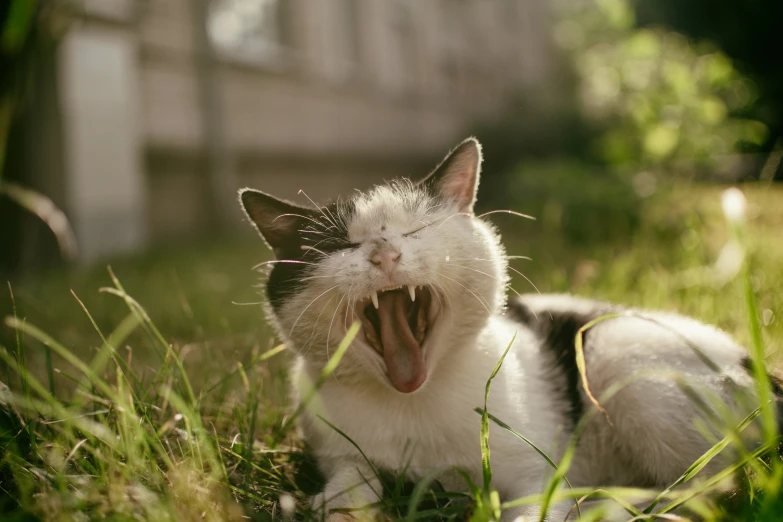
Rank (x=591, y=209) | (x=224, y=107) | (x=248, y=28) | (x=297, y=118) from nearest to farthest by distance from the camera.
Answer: (x=591, y=209) < (x=224, y=107) < (x=248, y=28) < (x=297, y=118)

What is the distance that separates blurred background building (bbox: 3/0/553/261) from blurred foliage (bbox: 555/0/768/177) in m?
4.09

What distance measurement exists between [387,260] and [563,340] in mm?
735

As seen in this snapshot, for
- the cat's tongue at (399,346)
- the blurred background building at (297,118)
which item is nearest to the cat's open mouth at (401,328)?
the cat's tongue at (399,346)

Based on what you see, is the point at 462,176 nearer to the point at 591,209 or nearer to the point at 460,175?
the point at 460,175

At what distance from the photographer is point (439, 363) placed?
1491mm

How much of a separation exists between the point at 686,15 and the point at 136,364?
657 centimetres

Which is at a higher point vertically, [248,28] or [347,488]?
[248,28]

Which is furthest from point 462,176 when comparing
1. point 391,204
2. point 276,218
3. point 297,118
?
point 297,118

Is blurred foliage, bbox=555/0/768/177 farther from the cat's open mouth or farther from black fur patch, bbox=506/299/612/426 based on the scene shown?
the cat's open mouth

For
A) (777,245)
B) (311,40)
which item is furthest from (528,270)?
(311,40)

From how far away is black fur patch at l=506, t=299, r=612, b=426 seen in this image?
1.71 meters

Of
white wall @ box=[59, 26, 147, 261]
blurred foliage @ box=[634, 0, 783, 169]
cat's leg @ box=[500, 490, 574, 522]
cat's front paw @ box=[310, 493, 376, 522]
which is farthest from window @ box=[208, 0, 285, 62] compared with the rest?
cat's leg @ box=[500, 490, 574, 522]

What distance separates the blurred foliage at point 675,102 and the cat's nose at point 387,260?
216 inches

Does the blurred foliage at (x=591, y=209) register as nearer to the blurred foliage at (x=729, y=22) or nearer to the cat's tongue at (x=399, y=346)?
the blurred foliage at (x=729, y=22)
